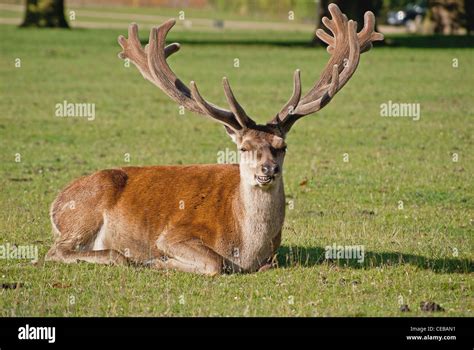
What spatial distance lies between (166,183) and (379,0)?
39495 mm

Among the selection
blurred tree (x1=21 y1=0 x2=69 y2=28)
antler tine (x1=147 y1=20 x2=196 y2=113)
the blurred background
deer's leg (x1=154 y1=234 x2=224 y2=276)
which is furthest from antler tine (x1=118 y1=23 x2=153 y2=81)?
blurred tree (x1=21 y1=0 x2=69 y2=28)

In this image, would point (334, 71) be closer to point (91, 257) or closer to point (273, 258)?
point (273, 258)

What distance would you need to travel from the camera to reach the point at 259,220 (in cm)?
945

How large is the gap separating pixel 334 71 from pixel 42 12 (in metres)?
43.3

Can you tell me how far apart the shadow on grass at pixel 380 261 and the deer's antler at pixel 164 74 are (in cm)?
148

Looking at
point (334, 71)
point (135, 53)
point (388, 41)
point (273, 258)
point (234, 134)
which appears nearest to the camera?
point (234, 134)

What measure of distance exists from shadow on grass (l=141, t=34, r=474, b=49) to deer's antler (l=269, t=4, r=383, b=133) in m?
30.3

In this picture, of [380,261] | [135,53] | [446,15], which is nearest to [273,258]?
[380,261]

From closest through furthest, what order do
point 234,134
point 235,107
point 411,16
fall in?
point 235,107
point 234,134
point 411,16

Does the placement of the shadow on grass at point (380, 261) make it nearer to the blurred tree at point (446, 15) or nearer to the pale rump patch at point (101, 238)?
the pale rump patch at point (101, 238)

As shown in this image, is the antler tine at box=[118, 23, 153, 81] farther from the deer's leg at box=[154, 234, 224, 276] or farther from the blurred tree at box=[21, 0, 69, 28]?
the blurred tree at box=[21, 0, 69, 28]

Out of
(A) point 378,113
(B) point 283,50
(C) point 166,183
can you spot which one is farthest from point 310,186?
(B) point 283,50

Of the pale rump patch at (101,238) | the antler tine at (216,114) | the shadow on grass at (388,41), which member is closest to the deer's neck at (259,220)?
the antler tine at (216,114)
